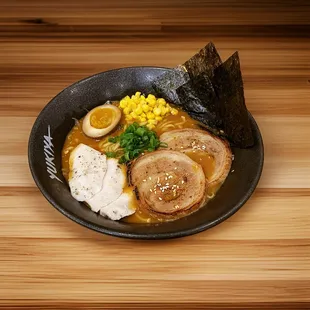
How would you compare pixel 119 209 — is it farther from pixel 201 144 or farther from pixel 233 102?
pixel 233 102

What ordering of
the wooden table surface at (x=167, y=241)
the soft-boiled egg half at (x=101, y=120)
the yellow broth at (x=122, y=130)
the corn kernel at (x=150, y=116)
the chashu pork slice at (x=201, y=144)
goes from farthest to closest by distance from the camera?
the corn kernel at (x=150, y=116)
the soft-boiled egg half at (x=101, y=120)
the chashu pork slice at (x=201, y=144)
the yellow broth at (x=122, y=130)
the wooden table surface at (x=167, y=241)

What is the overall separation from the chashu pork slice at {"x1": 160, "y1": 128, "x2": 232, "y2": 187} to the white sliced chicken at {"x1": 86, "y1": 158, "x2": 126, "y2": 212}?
0.95 ft

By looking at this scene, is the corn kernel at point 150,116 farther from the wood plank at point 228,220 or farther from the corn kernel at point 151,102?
the wood plank at point 228,220

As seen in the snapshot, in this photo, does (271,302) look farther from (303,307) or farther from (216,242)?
(216,242)

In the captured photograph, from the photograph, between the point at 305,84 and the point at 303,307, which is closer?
the point at 303,307

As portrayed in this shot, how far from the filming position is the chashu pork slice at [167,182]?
211 cm

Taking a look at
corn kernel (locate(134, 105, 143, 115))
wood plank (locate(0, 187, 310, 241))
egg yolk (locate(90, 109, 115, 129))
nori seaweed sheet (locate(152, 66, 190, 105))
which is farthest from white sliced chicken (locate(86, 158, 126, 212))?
nori seaweed sheet (locate(152, 66, 190, 105))

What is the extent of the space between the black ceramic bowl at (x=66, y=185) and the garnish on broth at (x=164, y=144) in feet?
0.14

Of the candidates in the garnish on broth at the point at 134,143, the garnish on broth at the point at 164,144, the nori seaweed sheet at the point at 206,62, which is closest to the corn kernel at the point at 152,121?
the garnish on broth at the point at 164,144

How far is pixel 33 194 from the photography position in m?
2.29

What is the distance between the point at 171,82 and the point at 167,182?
2.16 feet

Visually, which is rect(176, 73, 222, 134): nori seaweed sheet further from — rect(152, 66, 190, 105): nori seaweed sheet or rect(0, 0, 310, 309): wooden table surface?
rect(0, 0, 310, 309): wooden table surface

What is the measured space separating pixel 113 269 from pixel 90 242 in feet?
0.55
